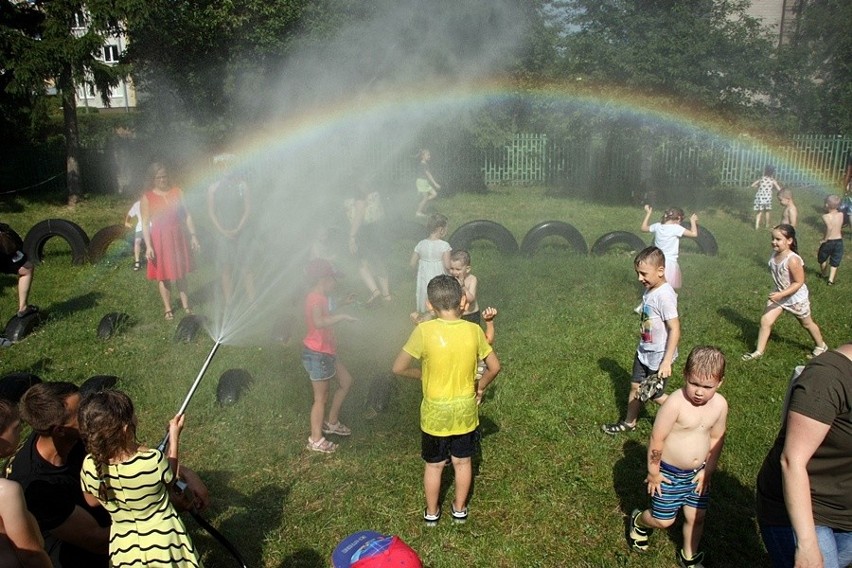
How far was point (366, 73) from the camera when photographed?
59.0ft

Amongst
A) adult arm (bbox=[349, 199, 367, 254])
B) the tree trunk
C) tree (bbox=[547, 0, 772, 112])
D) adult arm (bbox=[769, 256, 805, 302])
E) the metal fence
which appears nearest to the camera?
adult arm (bbox=[769, 256, 805, 302])

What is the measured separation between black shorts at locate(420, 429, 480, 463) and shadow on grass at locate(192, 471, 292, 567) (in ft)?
3.18

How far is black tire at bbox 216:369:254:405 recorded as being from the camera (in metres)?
6.27

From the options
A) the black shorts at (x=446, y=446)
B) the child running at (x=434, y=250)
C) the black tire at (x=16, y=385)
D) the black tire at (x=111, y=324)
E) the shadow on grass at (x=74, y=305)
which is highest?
the child running at (x=434, y=250)

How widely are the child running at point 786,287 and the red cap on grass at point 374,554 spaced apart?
19.1 feet

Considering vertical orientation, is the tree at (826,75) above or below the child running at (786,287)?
above

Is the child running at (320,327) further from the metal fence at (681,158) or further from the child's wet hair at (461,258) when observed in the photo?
the metal fence at (681,158)

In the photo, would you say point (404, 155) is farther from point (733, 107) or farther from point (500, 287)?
point (500, 287)

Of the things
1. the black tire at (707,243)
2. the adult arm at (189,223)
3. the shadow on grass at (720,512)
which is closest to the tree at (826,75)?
the black tire at (707,243)

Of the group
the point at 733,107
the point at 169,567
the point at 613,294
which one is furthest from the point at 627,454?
the point at 733,107

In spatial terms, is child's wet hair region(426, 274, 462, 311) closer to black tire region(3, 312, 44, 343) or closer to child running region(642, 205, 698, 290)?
child running region(642, 205, 698, 290)

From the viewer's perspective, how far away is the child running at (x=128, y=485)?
2.76 metres

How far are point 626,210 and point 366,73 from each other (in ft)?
27.8

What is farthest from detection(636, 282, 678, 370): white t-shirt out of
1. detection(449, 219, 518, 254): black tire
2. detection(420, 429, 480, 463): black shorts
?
detection(449, 219, 518, 254): black tire
